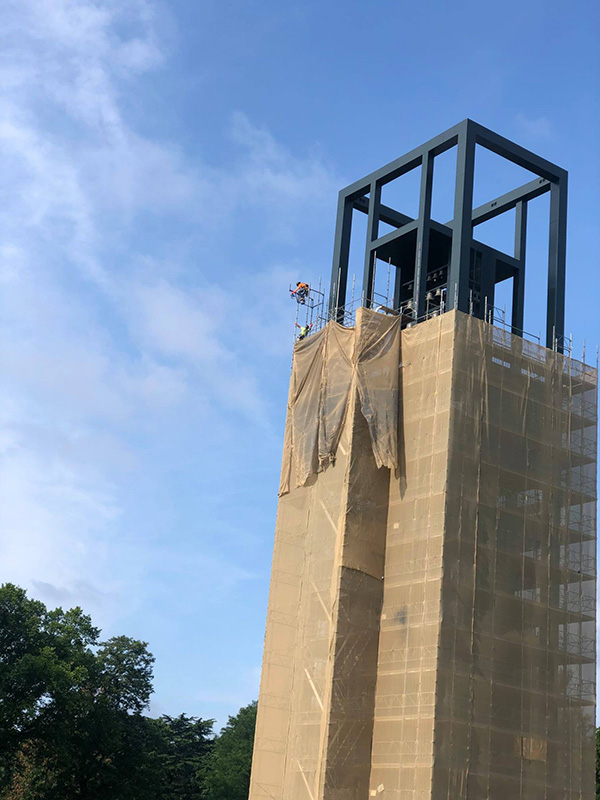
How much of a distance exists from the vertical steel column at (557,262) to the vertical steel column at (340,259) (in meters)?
7.52

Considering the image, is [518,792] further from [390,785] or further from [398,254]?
[398,254]

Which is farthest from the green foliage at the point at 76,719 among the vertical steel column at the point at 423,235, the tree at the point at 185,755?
the vertical steel column at the point at 423,235

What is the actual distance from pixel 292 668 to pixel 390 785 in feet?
18.3

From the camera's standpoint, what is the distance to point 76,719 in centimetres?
5159

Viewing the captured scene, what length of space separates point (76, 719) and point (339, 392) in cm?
2540

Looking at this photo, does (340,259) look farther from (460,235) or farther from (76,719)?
(76,719)

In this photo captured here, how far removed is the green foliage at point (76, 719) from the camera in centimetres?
4866

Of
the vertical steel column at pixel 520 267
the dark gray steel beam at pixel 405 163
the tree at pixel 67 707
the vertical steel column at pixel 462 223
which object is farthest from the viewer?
the tree at pixel 67 707

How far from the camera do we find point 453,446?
32781 mm

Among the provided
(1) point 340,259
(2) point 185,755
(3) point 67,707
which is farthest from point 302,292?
(2) point 185,755

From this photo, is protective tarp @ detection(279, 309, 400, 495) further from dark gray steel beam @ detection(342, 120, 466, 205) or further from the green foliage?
the green foliage

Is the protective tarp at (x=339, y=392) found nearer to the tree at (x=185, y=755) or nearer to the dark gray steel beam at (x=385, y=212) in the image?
the dark gray steel beam at (x=385, y=212)

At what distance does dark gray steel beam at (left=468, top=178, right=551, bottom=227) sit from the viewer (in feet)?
130

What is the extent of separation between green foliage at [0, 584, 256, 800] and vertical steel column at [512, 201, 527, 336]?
86.6ft
